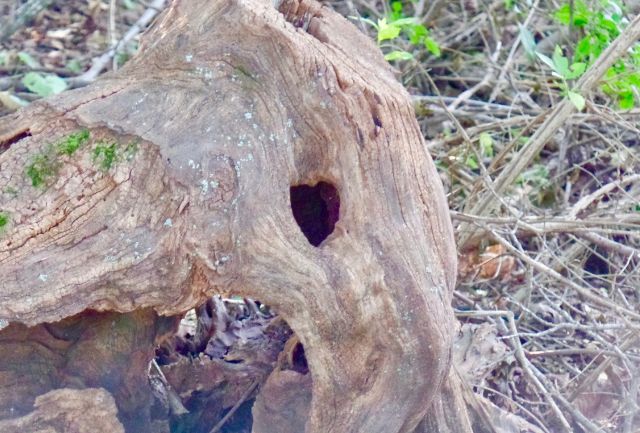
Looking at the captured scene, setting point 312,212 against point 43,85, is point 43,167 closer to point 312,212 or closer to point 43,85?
point 312,212

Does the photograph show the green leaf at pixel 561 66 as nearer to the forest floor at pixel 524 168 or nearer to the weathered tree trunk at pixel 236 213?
the forest floor at pixel 524 168

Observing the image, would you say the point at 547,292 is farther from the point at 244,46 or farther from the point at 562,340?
the point at 244,46

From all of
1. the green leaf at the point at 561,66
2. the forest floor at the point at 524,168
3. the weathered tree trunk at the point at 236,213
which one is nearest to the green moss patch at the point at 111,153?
the weathered tree trunk at the point at 236,213

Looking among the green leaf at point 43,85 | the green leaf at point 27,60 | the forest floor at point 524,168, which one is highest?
the green leaf at point 43,85

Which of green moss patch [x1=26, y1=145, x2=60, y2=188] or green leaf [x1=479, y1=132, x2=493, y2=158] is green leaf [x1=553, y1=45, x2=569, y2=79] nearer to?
green leaf [x1=479, y1=132, x2=493, y2=158]

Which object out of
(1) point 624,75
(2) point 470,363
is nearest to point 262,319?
(2) point 470,363

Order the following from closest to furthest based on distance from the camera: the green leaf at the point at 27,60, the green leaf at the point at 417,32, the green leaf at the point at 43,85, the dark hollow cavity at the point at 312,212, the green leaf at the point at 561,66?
1. the dark hollow cavity at the point at 312,212
2. the green leaf at the point at 561,66
3. the green leaf at the point at 43,85
4. the green leaf at the point at 417,32
5. the green leaf at the point at 27,60
